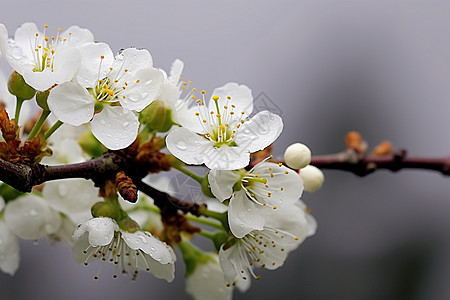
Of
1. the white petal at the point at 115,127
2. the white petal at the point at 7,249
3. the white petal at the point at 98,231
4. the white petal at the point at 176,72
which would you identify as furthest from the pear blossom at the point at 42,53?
the white petal at the point at 7,249

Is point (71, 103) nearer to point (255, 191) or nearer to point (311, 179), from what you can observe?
point (255, 191)

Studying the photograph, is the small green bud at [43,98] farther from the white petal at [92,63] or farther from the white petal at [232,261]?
the white petal at [232,261]

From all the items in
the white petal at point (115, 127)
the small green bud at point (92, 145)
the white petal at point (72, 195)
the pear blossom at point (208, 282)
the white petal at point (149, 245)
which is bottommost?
the pear blossom at point (208, 282)

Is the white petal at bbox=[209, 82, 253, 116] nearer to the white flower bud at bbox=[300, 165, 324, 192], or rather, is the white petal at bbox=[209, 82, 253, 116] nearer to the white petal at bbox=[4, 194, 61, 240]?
the white flower bud at bbox=[300, 165, 324, 192]

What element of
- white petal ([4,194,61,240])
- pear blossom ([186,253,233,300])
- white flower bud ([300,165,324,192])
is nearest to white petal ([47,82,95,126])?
white petal ([4,194,61,240])

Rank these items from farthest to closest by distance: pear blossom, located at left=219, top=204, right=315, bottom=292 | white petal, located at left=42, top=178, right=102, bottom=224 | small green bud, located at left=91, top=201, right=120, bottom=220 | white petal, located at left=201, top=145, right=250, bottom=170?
white petal, located at left=42, top=178, right=102, bottom=224, pear blossom, located at left=219, top=204, right=315, bottom=292, small green bud, located at left=91, top=201, right=120, bottom=220, white petal, located at left=201, top=145, right=250, bottom=170
